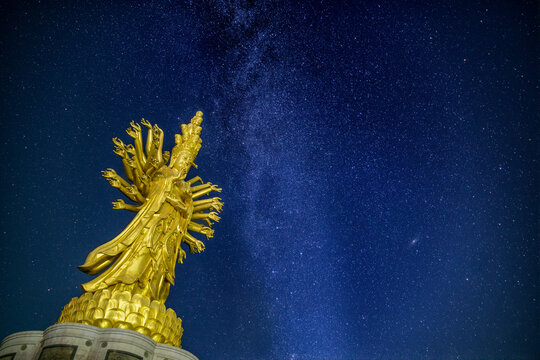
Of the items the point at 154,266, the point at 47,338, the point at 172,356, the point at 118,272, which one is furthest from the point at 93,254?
the point at 172,356

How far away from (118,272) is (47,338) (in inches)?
83.0

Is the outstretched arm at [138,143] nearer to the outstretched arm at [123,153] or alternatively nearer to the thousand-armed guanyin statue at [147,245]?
the thousand-armed guanyin statue at [147,245]

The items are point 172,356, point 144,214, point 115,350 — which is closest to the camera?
point 115,350

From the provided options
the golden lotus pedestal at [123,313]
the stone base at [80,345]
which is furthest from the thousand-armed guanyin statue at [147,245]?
the stone base at [80,345]

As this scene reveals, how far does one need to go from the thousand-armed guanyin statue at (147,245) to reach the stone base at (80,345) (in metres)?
0.49

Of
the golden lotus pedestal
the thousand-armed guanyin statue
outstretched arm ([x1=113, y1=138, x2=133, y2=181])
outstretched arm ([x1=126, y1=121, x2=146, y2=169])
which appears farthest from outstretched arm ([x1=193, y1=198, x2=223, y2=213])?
the golden lotus pedestal

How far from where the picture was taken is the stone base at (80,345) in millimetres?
8117

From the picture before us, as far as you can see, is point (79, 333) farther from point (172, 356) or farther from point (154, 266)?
point (154, 266)

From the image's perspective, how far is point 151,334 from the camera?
913cm

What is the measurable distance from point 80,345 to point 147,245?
2.90m

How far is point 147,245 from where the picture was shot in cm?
1067

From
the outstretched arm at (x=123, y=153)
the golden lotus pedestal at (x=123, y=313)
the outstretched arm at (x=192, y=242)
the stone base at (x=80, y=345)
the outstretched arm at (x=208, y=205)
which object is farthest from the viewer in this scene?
the outstretched arm at (x=208, y=205)

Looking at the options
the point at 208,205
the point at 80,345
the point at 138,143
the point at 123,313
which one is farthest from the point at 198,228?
the point at 80,345

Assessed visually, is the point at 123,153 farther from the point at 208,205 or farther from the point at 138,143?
the point at 208,205
